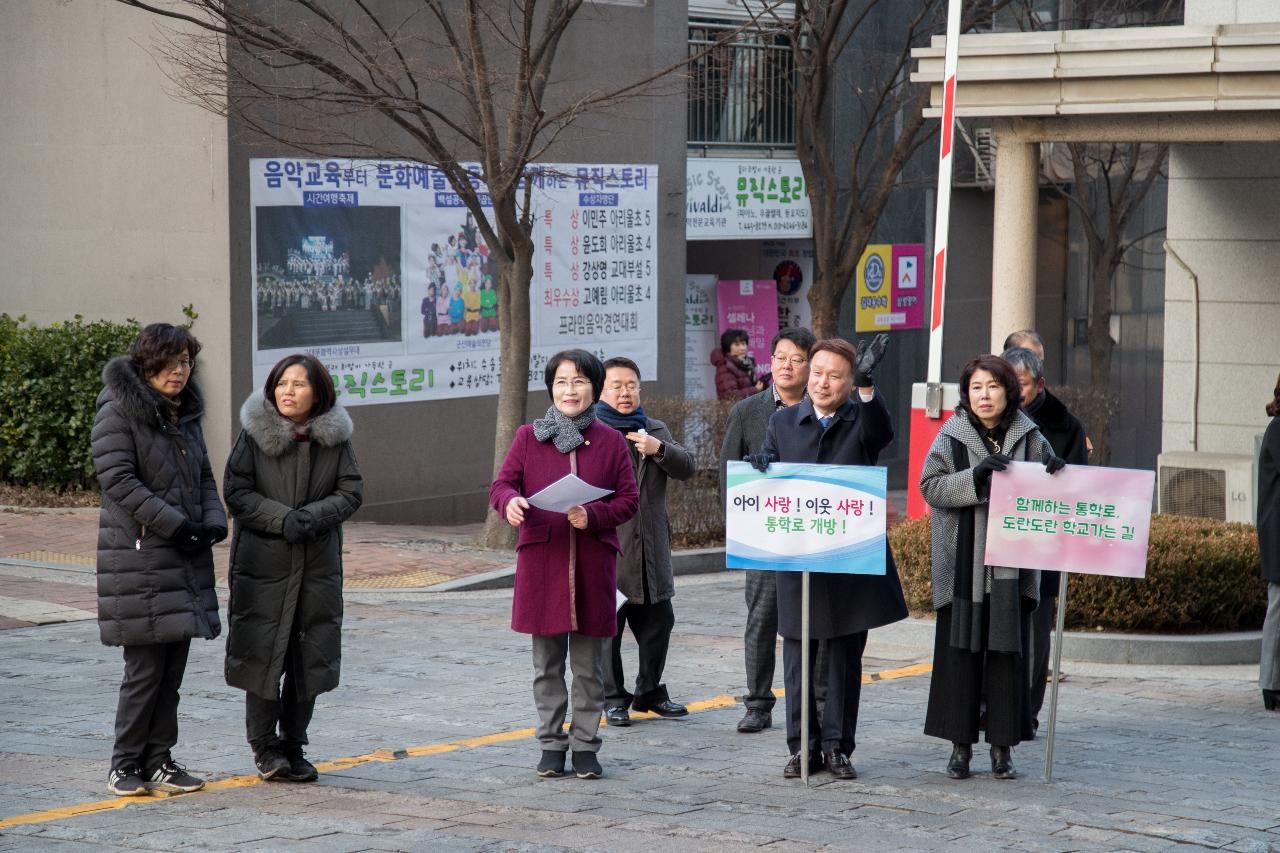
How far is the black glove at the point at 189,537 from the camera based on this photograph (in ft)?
22.2

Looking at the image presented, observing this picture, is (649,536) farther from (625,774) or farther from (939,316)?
(939,316)

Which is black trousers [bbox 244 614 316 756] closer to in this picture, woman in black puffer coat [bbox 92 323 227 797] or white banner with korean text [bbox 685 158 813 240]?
woman in black puffer coat [bbox 92 323 227 797]

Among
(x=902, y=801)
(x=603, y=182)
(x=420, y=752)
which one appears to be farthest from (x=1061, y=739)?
(x=603, y=182)

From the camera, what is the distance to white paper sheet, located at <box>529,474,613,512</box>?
698cm

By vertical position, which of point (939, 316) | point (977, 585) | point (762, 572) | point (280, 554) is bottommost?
point (762, 572)

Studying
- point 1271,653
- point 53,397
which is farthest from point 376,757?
point 53,397

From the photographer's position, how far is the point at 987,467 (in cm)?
709

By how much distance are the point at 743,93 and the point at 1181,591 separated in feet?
44.3

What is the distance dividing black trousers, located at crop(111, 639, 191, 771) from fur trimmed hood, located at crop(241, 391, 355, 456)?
2.79 feet

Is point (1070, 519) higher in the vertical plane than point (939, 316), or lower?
lower

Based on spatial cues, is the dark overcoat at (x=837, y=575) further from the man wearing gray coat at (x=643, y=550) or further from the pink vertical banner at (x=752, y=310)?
the pink vertical banner at (x=752, y=310)

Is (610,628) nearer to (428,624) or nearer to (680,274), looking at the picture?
(428,624)

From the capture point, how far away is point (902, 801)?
6766 mm

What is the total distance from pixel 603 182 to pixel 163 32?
218 inches
